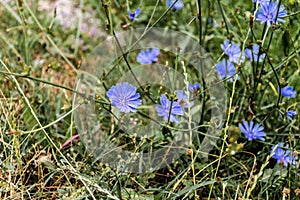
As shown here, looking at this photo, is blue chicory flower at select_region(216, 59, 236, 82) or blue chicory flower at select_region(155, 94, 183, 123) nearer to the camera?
blue chicory flower at select_region(155, 94, 183, 123)

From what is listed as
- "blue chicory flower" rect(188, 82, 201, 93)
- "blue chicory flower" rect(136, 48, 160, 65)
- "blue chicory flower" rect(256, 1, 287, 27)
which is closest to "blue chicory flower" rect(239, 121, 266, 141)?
"blue chicory flower" rect(188, 82, 201, 93)

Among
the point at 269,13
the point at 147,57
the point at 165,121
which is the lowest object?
the point at 165,121

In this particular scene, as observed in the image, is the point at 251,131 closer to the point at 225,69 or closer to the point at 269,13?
the point at 225,69

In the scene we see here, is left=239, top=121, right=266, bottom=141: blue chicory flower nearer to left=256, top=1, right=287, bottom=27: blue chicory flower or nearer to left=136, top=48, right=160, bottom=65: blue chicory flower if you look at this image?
left=256, top=1, right=287, bottom=27: blue chicory flower

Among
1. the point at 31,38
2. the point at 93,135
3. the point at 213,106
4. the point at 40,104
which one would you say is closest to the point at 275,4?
the point at 213,106

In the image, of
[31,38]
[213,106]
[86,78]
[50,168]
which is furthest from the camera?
[31,38]

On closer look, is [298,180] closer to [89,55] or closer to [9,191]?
[9,191]

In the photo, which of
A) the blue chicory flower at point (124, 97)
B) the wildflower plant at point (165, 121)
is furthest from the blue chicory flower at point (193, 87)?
the blue chicory flower at point (124, 97)

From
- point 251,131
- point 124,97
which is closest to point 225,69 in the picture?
point 251,131
